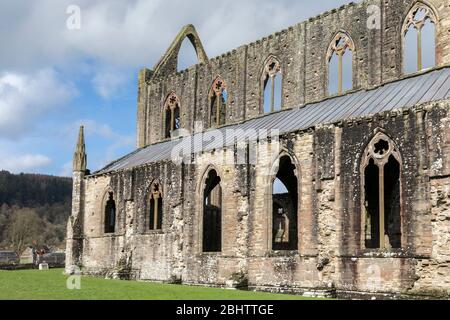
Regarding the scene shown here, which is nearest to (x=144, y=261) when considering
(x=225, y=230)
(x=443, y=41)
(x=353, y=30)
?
(x=225, y=230)

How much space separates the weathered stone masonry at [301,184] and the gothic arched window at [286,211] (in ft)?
8.60

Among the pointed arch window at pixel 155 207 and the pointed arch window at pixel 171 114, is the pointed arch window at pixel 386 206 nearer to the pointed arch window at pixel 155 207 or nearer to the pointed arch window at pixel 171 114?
the pointed arch window at pixel 155 207

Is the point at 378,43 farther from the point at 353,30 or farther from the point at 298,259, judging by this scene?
the point at 298,259

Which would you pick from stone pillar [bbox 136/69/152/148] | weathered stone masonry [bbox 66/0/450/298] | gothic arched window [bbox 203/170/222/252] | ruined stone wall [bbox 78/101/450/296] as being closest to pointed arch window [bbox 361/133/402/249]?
weathered stone masonry [bbox 66/0/450/298]

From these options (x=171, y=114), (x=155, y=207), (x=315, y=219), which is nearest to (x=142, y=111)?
(x=171, y=114)

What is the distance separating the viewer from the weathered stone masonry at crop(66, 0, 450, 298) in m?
15.0

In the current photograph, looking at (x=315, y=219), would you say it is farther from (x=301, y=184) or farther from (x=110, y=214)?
(x=110, y=214)

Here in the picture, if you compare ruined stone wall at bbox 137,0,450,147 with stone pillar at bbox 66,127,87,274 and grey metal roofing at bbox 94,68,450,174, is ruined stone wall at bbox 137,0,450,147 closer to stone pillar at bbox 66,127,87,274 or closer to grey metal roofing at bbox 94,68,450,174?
grey metal roofing at bbox 94,68,450,174

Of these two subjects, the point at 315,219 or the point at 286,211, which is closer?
the point at 315,219

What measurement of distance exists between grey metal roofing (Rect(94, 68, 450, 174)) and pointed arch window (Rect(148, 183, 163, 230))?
140 centimetres

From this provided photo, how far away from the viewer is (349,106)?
19844 mm

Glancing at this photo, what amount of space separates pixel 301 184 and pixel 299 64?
7269mm

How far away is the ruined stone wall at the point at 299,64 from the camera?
20.7 m
